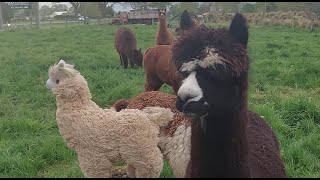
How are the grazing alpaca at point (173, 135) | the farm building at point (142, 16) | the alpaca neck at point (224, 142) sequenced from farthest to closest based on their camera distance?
1. the farm building at point (142, 16)
2. the grazing alpaca at point (173, 135)
3. the alpaca neck at point (224, 142)

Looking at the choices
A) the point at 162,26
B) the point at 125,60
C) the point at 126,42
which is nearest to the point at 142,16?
the point at 126,42

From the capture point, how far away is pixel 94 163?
3.21m

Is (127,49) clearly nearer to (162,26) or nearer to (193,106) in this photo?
(162,26)

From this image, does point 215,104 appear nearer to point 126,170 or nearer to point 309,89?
point 126,170

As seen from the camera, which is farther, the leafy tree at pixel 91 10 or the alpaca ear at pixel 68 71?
the leafy tree at pixel 91 10

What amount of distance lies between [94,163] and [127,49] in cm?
860

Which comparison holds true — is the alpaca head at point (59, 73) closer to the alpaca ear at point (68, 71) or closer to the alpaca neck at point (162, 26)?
the alpaca ear at point (68, 71)

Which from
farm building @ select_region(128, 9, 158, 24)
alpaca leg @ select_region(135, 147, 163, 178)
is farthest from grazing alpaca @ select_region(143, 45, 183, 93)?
farm building @ select_region(128, 9, 158, 24)

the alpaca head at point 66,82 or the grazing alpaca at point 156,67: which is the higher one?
the alpaca head at point 66,82

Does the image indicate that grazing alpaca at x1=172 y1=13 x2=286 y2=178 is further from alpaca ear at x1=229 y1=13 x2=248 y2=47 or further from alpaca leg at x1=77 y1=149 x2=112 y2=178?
alpaca leg at x1=77 y1=149 x2=112 y2=178


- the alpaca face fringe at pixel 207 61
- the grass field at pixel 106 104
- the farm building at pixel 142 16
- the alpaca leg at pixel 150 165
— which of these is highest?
the farm building at pixel 142 16

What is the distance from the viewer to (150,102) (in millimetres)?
3686

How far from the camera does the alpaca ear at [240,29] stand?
7.81ft

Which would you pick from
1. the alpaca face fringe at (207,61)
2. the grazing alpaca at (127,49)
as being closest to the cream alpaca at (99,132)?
the alpaca face fringe at (207,61)
